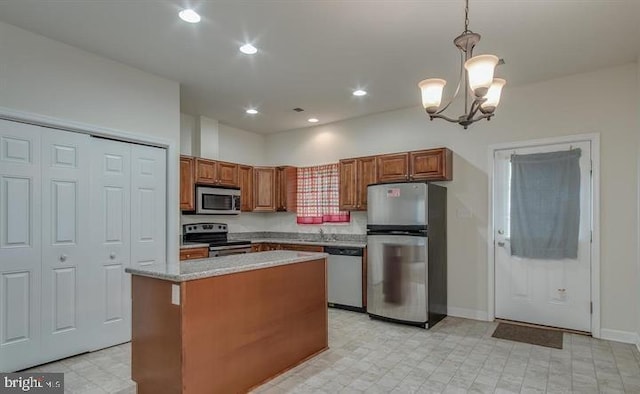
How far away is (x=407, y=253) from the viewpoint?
169 inches

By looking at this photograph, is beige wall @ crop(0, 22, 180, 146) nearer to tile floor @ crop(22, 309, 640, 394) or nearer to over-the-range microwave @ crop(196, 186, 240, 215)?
over-the-range microwave @ crop(196, 186, 240, 215)

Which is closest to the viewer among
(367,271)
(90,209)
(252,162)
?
(90,209)

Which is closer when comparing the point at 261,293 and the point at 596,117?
the point at 261,293

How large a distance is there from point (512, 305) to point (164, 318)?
393cm

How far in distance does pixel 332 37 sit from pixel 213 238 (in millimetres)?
3588

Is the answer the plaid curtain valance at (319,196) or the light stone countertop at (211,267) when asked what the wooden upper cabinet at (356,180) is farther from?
the light stone countertop at (211,267)

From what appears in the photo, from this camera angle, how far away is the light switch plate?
89.0 inches

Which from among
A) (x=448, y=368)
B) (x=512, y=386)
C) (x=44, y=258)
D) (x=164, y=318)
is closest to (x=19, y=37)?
(x=44, y=258)

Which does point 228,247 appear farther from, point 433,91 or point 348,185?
point 433,91

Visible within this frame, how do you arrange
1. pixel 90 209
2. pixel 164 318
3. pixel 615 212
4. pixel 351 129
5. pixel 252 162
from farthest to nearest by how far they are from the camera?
pixel 252 162 < pixel 351 129 < pixel 615 212 < pixel 90 209 < pixel 164 318

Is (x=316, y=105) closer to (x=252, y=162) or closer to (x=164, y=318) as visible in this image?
(x=252, y=162)

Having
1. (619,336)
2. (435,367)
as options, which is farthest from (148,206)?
(619,336)

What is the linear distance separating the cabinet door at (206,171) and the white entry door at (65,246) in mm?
1678

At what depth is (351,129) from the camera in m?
5.75
